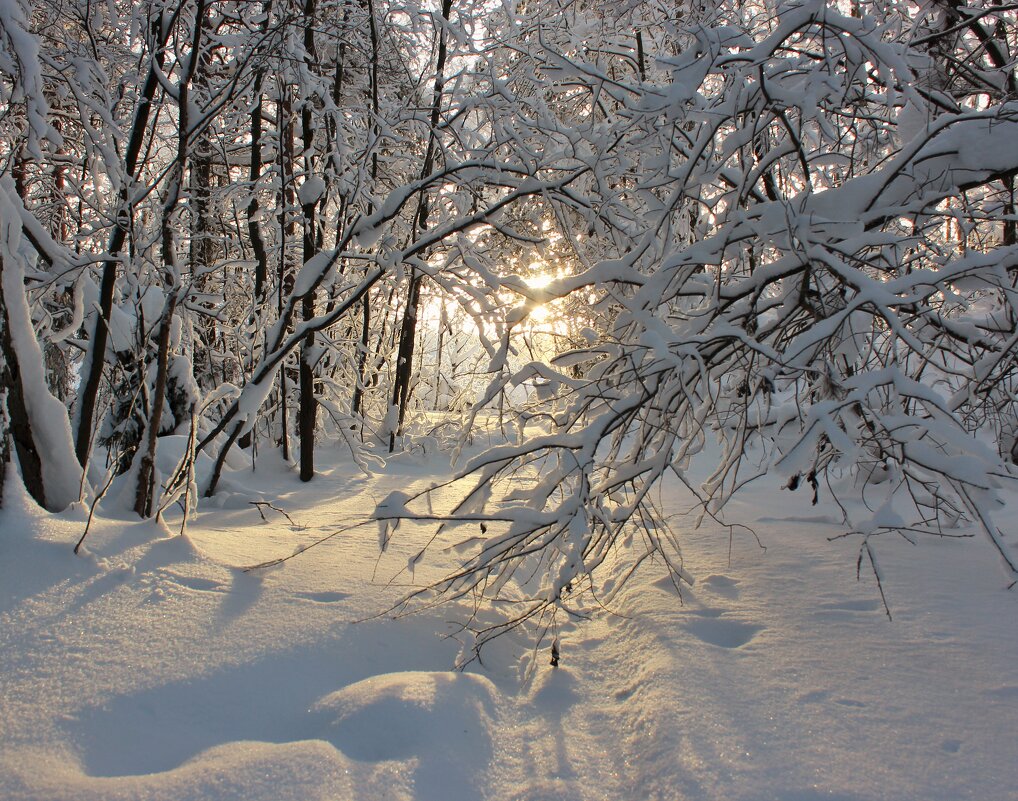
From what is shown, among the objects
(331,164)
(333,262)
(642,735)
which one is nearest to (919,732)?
(642,735)

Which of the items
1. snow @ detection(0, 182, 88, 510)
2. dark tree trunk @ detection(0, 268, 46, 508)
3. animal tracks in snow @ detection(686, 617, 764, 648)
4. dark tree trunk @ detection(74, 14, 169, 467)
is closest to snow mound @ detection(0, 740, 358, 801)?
animal tracks in snow @ detection(686, 617, 764, 648)

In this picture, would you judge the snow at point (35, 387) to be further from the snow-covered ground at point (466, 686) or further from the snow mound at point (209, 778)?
the snow mound at point (209, 778)

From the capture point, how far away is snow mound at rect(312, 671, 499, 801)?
1.73 meters

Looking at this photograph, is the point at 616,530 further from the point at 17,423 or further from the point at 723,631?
the point at 17,423

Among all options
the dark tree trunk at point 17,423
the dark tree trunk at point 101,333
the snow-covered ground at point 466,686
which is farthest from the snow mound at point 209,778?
the dark tree trunk at point 101,333

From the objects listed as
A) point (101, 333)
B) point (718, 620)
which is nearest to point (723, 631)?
point (718, 620)

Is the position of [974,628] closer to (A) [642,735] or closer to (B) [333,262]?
(A) [642,735]

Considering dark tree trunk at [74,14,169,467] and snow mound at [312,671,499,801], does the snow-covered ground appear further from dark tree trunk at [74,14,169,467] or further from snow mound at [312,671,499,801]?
dark tree trunk at [74,14,169,467]

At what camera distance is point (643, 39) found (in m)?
8.12

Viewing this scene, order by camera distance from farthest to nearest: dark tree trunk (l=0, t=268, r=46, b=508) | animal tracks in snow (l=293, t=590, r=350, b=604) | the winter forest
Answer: dark tree trunk (l=0, t=268, r=46, b=508) → animal tracks in snow (l=293, t=590, r=350, b=604) → the winter forest

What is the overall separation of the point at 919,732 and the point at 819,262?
1380 millimetres

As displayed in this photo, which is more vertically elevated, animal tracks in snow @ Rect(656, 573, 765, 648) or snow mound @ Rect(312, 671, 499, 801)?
animal tracks in snow @ Rect(656, 573, 765, 648)

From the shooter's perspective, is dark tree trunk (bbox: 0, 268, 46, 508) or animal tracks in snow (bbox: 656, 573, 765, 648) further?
dark tree trunk (bbox: 0, 268, 46, 508)

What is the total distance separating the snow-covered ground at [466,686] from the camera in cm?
164
